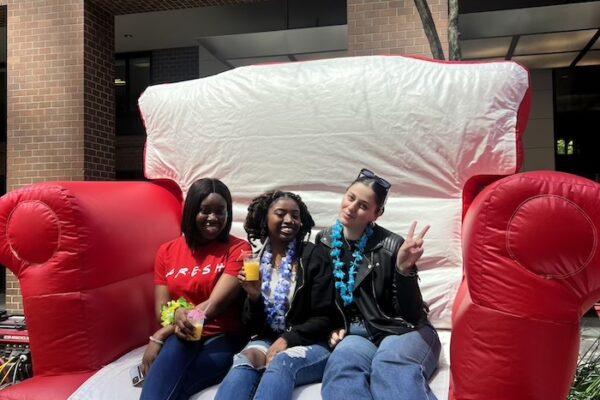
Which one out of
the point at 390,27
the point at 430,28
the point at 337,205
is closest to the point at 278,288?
the point at 337,205

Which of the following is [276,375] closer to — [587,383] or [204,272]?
[204,272]

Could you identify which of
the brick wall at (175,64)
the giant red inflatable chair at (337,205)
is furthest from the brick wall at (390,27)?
Answer: the brick wall at (175,64)

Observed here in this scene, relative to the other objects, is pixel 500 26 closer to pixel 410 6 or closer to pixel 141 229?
pixel 410 6

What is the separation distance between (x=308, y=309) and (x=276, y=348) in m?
0.24

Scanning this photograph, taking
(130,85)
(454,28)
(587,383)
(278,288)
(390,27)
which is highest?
(130,85)

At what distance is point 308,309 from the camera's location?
237 cm

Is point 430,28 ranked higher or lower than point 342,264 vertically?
higher

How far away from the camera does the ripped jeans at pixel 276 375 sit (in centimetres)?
196

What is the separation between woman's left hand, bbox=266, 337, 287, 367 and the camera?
7.18 ft

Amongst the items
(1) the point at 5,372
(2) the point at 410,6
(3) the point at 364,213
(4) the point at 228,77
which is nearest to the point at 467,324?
(3) the point at 364,213

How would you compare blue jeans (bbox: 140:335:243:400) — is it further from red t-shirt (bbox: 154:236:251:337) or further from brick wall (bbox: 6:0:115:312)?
brick wall (bbox: 6:0:115:312)

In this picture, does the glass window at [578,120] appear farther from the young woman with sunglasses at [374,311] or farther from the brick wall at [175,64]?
the young woman with sunglasses at [374,311]

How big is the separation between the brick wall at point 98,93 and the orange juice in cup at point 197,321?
13.9 feet

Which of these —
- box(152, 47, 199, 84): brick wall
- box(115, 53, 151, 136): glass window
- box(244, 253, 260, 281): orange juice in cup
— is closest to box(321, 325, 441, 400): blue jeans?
box(244, 253, 260, 281): orange juice in cup
